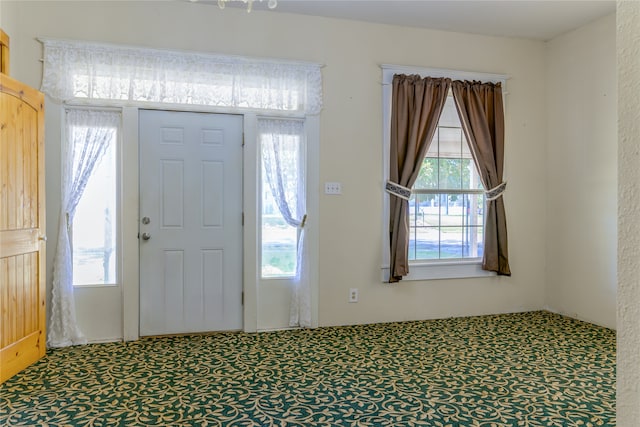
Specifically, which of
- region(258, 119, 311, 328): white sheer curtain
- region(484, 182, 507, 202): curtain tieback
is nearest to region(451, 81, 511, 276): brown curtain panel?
region(484, 182, 507, 202): curtain tieback

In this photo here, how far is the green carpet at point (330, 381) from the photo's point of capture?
8.25 feet

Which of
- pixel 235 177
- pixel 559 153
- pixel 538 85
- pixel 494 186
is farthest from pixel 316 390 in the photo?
pixel 538 85

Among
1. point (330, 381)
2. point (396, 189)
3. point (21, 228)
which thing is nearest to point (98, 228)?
point (21, 228)

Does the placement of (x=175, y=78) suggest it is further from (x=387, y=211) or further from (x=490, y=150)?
(x=490, y=150)

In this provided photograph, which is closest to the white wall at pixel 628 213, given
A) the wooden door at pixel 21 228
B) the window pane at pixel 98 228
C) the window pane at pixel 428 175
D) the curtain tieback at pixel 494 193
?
the wooden door at pixel 21 228

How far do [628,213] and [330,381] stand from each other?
2631mm

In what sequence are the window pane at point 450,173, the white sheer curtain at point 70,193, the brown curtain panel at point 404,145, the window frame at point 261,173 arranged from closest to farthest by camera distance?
the white sheer curtain at point 70,193 → the window frame at point 261,173 → the brown curtain panel at point 404,145 → the window pane at point 450,173

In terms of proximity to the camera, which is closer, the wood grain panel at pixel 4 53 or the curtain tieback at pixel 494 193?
the wood grain panel at pixel 4 53

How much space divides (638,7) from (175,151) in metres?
3.82

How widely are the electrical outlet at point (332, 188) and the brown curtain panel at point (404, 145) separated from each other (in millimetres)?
517

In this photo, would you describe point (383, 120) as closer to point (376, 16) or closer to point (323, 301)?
point (376, 16)

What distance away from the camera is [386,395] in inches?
110

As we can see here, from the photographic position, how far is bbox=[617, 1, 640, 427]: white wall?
2.09 ft

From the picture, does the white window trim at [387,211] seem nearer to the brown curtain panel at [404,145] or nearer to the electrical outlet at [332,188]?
the brown curtain panel at [404,145]
